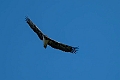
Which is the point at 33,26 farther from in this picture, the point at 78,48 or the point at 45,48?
the point at 78,48

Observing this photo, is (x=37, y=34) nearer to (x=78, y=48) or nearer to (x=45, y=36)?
(x=45, y=36)

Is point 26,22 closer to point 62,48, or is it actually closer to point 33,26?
point 33,26

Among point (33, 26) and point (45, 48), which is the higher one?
point (33, 26)

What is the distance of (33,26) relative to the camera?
50031mm

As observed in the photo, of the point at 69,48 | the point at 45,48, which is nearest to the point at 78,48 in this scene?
the point at 69,48

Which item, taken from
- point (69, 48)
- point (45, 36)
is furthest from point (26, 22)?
point (69, 48)

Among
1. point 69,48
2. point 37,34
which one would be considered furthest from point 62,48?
point 37,34

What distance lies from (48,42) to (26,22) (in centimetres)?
516

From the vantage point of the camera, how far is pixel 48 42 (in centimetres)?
4862

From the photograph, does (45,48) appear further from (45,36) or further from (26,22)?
(26,22)

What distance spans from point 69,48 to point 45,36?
14.2ft

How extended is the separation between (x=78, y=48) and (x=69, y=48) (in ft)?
5.80

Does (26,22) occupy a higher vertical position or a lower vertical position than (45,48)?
higher

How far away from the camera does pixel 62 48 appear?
5016cm
